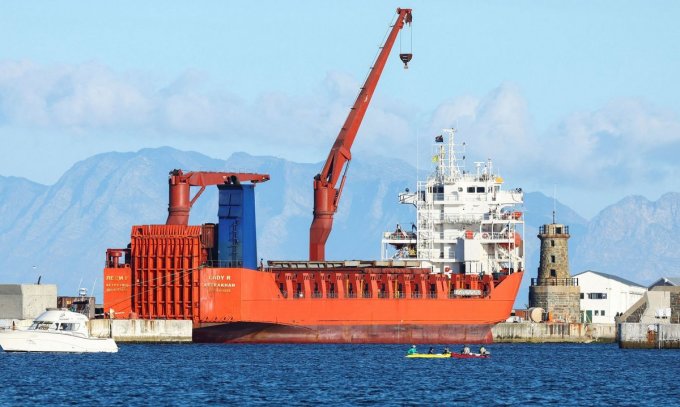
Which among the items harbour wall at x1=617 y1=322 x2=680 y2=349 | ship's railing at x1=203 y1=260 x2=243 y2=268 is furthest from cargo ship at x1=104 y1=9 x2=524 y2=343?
harbour wall at x1=617 y1=322 x2=680 y2=349

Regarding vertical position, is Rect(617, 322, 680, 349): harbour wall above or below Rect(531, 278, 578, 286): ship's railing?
below

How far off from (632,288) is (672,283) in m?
5.08

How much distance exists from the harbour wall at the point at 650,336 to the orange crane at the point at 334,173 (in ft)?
64.2

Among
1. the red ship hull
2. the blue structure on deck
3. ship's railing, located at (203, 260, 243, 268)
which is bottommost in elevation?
the red ship hull

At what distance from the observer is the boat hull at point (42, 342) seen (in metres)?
72.9

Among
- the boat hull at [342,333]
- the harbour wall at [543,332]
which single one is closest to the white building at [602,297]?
the harbour wall at [543,332]

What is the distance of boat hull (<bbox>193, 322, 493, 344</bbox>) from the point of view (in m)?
87.8

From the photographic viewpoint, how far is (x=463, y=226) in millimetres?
101750

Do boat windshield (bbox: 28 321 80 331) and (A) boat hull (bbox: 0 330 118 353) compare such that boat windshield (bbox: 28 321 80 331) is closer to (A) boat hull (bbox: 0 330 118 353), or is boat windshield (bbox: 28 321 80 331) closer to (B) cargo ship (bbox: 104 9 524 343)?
(A) boat hull (bbox: 0 330 118 353)

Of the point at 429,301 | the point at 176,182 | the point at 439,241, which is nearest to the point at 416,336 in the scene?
the point at 429,301

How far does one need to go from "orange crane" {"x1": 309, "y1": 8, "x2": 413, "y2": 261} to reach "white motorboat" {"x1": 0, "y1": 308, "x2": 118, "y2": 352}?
24.6m

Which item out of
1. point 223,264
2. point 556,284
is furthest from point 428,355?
point 556,284

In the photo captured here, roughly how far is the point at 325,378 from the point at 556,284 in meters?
40.7

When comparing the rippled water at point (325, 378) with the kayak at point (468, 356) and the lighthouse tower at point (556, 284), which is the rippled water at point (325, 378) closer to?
the kayak at point (468, 356)
